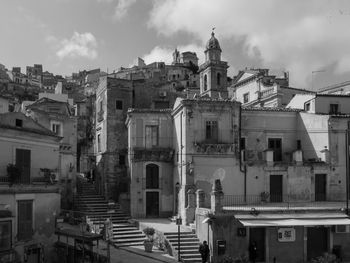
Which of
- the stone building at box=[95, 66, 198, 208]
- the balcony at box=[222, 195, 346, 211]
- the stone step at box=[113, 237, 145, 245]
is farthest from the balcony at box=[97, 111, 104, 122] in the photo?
the balcony at box=[222, 195, 346, 211]

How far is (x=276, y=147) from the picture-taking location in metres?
36.4

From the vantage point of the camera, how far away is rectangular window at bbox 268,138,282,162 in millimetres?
36188

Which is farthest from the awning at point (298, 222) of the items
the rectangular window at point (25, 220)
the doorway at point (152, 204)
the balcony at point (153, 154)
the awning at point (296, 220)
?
the rectangular window at point (25, 220)

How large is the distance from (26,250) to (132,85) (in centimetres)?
2114

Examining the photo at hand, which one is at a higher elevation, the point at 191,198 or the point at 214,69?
the point at 214,69

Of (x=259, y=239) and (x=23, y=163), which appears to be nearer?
(x=23, y=163)

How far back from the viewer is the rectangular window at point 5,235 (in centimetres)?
2055

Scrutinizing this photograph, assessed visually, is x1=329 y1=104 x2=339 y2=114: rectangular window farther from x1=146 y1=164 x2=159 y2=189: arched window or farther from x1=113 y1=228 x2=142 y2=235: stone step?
x1=113 y1=228 x2=142 y2=235: stone step

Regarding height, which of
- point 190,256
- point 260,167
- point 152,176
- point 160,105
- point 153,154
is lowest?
point 190,256

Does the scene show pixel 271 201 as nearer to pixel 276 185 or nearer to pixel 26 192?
pixel 276 185

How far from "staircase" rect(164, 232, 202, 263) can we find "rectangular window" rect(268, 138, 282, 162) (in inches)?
455

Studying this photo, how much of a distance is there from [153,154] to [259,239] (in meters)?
11.6

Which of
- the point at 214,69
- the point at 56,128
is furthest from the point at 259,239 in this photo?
the point at 214,69

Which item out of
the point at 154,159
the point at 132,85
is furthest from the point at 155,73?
the point at 154,159
